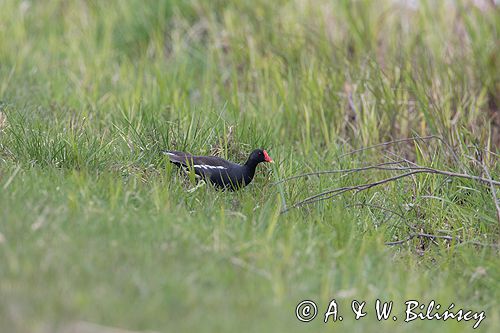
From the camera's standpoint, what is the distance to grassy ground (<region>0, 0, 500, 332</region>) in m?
3.75

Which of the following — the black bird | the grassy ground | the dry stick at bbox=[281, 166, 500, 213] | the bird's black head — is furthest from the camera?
the bird's black head

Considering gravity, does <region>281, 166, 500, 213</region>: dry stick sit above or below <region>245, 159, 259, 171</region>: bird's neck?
above

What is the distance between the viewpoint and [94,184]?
494 centimetres

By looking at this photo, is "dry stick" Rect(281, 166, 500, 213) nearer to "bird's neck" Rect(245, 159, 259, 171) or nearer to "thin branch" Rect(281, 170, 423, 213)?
"thin branch" Rect(281, 170, 423, 213)

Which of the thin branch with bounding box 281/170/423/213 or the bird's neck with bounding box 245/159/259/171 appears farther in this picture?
the bird's neck with bounding box 245/159/259/171

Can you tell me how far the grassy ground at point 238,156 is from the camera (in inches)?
148

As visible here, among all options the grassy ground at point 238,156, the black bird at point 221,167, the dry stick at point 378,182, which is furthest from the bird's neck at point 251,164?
the dry stick at point 378,182

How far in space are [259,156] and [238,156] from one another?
1.92 feet

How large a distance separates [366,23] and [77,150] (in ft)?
12.8

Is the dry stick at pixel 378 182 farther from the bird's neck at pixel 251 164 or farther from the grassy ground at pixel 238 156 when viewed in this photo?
the bird's neck at pixel 251 164

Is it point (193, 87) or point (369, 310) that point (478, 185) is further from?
point (193, 87)

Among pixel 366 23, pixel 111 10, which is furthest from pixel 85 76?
pixel 366 23

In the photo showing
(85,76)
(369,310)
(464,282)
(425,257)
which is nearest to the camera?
(369,310)

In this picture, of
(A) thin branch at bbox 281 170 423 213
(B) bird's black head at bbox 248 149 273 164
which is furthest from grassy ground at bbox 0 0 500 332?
(B) bird's black head at bbox 248 149 273 164
